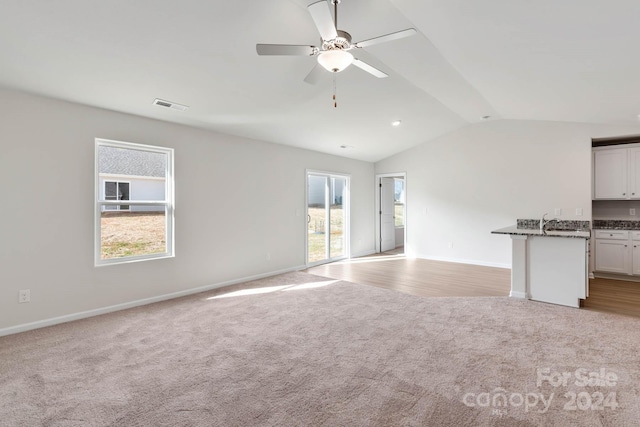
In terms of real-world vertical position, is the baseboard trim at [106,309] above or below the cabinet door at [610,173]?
below

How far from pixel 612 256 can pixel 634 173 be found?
142cm

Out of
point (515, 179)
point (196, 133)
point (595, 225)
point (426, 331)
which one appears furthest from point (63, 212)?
point (595, 225)

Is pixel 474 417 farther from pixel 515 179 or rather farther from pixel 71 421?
pixel 515 179

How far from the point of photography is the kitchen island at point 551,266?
150 inches

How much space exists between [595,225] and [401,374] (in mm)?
5457

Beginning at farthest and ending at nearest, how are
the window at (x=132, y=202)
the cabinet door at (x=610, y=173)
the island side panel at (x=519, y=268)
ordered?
the cabinet door at (x=610, y=173) < the island side panel at (x=519, y=268) < the window at (x=132, y=202)

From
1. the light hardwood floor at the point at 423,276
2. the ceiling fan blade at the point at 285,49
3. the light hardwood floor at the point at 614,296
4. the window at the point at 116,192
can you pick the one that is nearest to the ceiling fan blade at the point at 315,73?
the ceiling fan blade at the point at 285,49

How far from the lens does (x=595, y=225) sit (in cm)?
550

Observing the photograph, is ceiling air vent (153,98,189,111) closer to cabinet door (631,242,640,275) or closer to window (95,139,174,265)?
window (95,139,174,265)

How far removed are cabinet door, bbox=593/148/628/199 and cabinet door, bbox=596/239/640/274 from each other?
81 centimetres

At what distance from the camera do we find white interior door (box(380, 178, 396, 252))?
8375 millimetres

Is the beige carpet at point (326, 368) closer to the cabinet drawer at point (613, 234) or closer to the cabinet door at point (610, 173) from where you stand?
the cabinet drawer at point (613, 234)

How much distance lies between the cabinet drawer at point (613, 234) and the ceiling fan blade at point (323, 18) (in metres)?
5.84

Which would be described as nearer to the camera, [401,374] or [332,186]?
[401,374]
